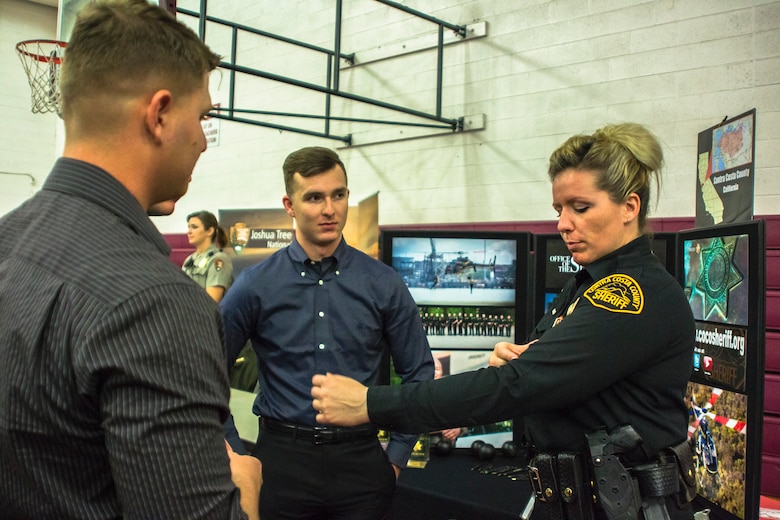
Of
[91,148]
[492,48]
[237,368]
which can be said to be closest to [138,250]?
[91,148]

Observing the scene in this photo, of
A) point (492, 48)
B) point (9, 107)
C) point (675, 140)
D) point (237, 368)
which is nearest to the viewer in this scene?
point (237, 368)

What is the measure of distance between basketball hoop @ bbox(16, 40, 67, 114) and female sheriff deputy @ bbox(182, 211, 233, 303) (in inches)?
61.5

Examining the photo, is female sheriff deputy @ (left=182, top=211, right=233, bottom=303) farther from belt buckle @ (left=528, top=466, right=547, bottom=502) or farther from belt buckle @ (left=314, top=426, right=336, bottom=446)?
belt buckle @ (left=528, top=466, right=547, bottom=502)

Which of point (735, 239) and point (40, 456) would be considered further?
point (735, 239)

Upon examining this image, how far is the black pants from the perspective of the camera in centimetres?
200

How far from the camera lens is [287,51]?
6.98 m

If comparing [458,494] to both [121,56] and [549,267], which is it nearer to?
[549,267]

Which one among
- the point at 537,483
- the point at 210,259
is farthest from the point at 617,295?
the point at 210,259

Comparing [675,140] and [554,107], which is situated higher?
[554,107]

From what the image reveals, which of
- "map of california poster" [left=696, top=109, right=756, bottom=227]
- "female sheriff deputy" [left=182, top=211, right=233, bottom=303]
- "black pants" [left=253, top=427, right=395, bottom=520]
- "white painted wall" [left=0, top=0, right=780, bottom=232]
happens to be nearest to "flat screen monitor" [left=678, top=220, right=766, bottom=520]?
"map of california poster" [left=696, top=109, right=756, bottom=227]

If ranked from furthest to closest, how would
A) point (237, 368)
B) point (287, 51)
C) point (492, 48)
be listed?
point (287, 51) < point (492, 48) < point (237, 368)

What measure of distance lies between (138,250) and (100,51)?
288 millimetres

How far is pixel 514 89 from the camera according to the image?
5.40 m

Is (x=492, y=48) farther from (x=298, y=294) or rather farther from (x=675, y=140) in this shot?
(x=298, y=294)
